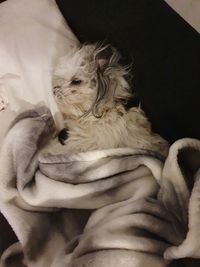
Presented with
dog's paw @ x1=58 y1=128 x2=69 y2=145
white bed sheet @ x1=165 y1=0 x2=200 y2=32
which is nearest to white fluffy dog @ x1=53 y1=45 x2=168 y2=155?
dog's paw @ x1=58 y1=128 x2=69 y2=145

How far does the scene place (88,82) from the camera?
1.13 metres

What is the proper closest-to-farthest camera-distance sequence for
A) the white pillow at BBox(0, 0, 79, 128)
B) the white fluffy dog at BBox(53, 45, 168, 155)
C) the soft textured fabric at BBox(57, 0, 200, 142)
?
the soft textured fabric at BBox(57, 0, 200, 142)
the white fluffy dog at BBox(53, 45, 168, 155)
the white pillow at BBox(0, 0, 79, 128)

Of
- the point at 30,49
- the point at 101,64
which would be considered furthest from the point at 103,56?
the point at 30,49

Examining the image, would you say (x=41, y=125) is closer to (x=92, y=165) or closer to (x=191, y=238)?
(x=92, y=165)

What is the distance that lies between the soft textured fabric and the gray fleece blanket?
9cm

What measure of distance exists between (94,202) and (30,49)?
54cm

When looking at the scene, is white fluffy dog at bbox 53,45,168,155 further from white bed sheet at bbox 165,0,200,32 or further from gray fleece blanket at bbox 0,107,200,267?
white bed sheet at bbox 165,0,200,32

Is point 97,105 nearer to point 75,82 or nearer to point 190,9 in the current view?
point 75,82

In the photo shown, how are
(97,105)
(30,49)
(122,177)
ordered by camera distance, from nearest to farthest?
1. (122,177)
2. (97,105)
3. (30,49)

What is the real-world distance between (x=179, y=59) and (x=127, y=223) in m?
0.40

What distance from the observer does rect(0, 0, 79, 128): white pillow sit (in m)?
1.20

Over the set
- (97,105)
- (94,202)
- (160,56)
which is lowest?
(94,202)

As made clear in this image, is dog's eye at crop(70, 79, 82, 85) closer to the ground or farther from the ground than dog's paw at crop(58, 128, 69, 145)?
farther from the ground

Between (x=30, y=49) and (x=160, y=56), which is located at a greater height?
(x=160, y=56)
